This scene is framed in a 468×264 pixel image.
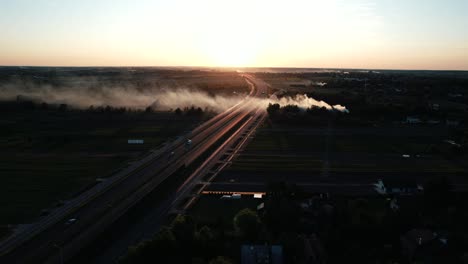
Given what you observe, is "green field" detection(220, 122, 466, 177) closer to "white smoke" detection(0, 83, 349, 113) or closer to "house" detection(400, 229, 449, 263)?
"house" detection(400, 229, 449, 263)

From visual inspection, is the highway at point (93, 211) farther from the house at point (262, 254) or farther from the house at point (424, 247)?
the house at point (424, 247)

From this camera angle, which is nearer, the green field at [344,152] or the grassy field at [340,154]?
the grassy field at [340,154]

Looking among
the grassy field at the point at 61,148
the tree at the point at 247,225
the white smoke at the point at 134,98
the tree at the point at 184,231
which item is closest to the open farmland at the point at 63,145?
the grassy field at the point at 61,148

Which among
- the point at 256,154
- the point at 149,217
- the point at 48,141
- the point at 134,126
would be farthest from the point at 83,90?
the point at 149,217

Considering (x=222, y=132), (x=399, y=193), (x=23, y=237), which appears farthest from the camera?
(x=222, y=132)

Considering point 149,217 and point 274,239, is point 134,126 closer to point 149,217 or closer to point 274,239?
point 149,217

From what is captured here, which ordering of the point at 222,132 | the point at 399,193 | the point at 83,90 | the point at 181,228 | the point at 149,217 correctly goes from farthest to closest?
the point at 83,90, the point at 222,132, the point at 399,193, the point at 149,217, the point at 181,228
